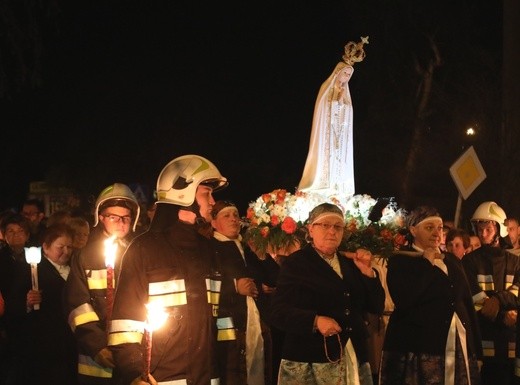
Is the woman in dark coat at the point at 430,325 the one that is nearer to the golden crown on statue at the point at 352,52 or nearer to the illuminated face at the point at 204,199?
the illuminated face at the point at 204,199

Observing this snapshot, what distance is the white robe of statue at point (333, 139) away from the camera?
36.7 ft

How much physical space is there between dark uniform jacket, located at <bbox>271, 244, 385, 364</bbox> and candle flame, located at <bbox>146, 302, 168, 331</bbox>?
5.06 feet

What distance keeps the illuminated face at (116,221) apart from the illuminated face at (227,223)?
2100 mm

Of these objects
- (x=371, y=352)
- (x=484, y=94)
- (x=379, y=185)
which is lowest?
(x=371, y=352)

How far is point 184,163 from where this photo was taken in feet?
18.0

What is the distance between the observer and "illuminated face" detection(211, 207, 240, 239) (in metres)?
8.70

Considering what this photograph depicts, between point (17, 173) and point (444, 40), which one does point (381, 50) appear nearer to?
point (444, 40)

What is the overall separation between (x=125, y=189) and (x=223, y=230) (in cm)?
211

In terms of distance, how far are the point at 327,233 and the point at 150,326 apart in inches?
85.5

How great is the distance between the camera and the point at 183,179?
213 inches

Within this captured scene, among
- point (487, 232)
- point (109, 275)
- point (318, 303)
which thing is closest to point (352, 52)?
point (487, 232)

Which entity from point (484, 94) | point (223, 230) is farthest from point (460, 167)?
point (484, 94)

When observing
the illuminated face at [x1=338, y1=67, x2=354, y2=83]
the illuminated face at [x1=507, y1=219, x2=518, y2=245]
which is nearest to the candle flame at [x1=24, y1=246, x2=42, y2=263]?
the illuminated face at [x1=338, y1=67, x2=354, y2=83]

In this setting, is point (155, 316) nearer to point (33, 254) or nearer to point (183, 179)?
point (183, 179)
